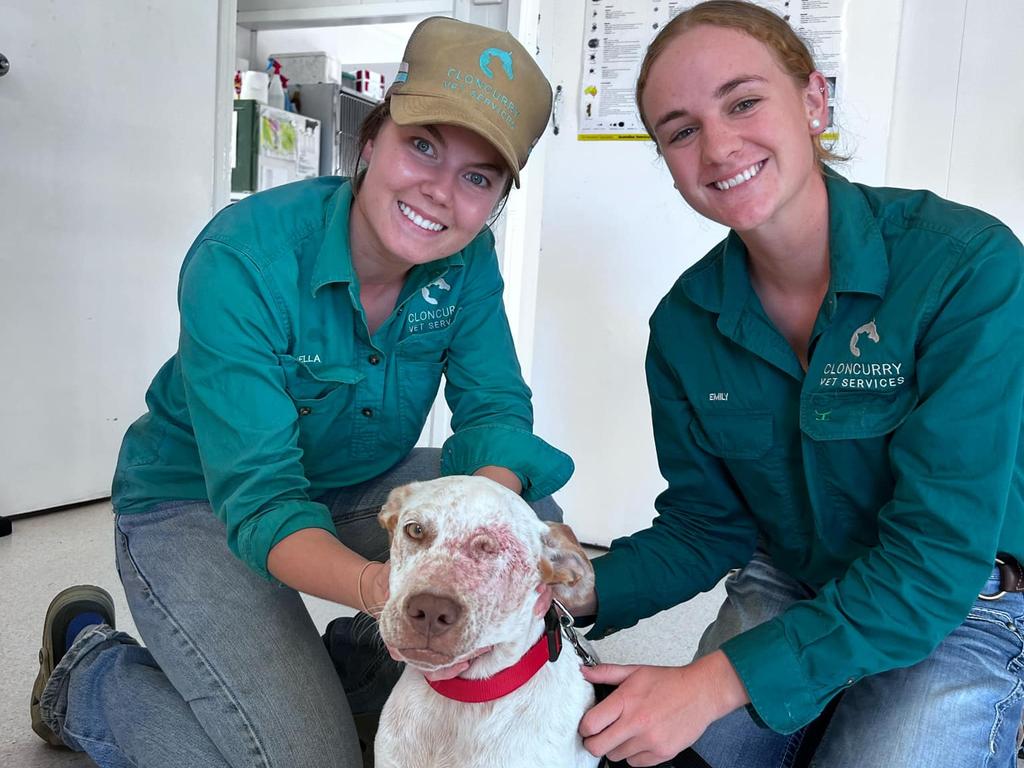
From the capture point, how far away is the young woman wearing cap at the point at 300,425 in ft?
4.33

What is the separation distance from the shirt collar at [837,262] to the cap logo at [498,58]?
461mm

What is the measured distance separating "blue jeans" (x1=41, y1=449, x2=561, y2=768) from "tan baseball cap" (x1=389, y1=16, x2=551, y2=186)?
0.68 metres

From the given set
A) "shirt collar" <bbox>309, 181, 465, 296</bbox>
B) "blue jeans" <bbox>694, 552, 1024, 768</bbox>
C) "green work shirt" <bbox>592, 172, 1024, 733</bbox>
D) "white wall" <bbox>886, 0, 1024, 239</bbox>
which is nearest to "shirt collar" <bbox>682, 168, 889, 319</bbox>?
"green work shirt" <bbox>592, 172, 1024, 733</bbox>

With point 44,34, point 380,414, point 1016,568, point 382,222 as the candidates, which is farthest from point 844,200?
point 44,34

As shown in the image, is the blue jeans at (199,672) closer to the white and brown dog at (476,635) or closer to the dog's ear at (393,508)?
the white and brown dog at (476,635)

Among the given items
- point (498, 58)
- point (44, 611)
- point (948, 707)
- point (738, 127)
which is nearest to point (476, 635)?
point (948, 707)

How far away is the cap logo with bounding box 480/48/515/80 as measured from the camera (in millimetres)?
1402

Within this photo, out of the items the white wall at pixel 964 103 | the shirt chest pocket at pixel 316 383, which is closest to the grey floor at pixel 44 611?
the shirt chest pocket at pixel 316 383

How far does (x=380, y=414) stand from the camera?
163 centimetres

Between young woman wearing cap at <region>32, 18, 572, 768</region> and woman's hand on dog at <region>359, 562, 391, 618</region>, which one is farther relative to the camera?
young woman wearing cap at <region>32, 18, 572, 768</region>

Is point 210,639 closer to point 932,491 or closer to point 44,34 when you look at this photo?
point 932,491

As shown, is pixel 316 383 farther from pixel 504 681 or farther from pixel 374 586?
pixel 504 681

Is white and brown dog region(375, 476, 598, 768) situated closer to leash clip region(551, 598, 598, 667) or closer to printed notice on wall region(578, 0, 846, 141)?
leash clip region(551, 598, 598, 667)

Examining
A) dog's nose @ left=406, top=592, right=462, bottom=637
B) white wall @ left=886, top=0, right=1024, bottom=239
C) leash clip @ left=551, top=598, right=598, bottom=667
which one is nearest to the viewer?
dog's nose @ left=406, top=592, right=462, bottom=637
